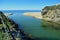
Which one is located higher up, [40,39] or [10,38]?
[10,38]

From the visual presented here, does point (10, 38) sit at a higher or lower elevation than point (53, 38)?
higher

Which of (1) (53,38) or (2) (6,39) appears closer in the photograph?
(2) (6,39)

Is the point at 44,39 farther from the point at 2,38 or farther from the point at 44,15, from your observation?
the point at 44,15

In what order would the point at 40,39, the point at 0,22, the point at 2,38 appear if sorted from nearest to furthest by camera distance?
the point at 2,38, the point at 40,39, the point at 0,22

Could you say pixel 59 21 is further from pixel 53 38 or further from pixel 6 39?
pixel 6 39

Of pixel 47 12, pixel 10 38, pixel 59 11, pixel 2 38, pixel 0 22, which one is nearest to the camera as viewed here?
pixel 10 38

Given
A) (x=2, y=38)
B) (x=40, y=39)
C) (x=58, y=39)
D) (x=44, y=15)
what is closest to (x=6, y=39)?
(x=2, y=38)

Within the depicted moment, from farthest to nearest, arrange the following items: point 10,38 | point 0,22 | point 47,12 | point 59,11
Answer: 1. point 47,12
2. point 59,11
3. point 0,22
4. point 10,38

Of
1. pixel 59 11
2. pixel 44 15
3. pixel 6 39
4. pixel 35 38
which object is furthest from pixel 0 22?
pixel 44 15

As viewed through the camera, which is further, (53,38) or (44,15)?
(44,15)
